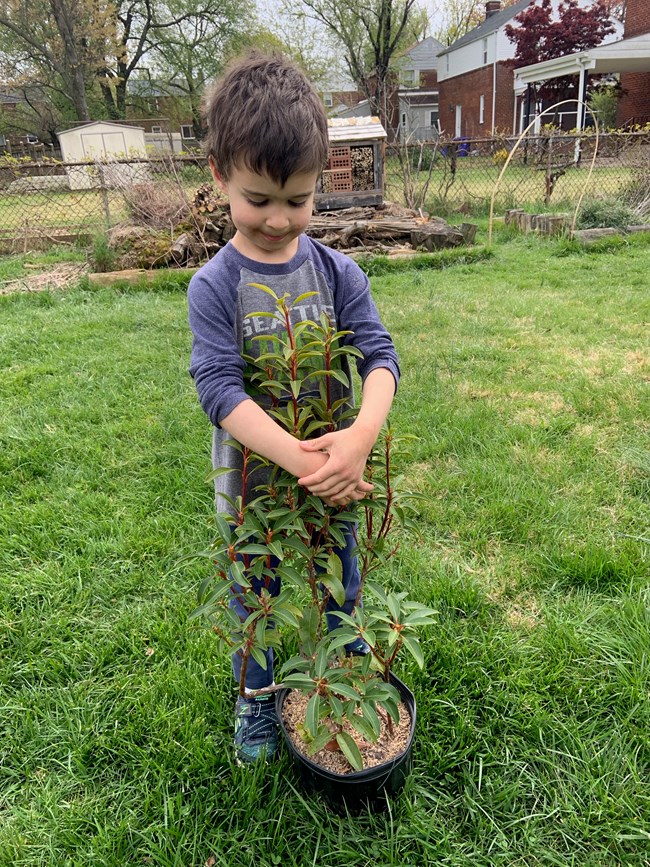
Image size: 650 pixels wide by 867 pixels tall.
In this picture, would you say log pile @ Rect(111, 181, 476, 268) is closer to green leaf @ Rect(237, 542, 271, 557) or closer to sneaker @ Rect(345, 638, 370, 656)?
sneaker @ Rect(345, 638, 370, 656)

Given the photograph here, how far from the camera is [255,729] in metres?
1.66

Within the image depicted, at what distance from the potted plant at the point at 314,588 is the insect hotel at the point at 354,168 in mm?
9799

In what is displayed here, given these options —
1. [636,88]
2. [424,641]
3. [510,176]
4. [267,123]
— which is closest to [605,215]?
[510,176]

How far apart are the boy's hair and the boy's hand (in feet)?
1.75

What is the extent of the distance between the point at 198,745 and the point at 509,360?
3486 millimetres

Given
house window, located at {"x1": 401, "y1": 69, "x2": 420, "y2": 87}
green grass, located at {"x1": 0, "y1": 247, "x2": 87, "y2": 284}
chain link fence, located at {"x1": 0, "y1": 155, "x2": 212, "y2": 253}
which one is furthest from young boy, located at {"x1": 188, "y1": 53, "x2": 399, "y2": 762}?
house window, located at {"x1": 401, "y1": 69, "x2": 420, "y2": 87}

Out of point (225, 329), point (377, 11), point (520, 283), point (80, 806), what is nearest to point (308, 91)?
point (225, 329)

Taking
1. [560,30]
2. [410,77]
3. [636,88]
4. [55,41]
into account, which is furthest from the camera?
[410,77]

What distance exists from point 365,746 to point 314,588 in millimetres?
442

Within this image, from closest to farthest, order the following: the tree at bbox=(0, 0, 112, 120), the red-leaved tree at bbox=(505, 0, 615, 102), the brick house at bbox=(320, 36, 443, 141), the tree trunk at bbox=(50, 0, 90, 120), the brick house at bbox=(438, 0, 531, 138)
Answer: the red-leaved tree at bbox=(505, 0, 615, 102), the tree trunk at bbox=(50, 0, 90, 120), the tree at bbox=(0, 0, 112, 120), the brick house at bbox=(438, 0, 531, 138), the brick house at bbox=(320, 36, 443, 141)

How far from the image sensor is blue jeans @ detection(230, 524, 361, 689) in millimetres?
1643

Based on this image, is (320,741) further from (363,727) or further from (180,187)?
(180,187)

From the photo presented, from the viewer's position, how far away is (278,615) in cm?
139

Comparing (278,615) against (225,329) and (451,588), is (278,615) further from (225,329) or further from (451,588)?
(451,588)
